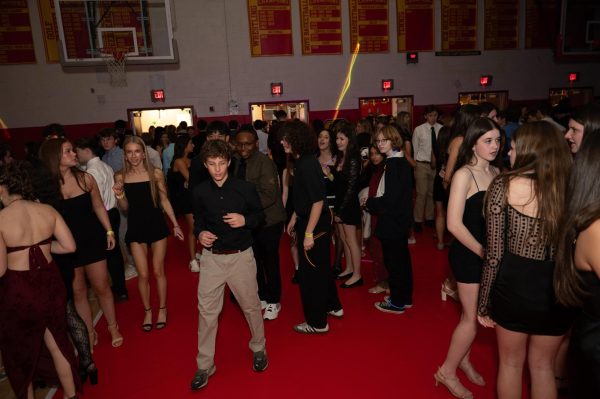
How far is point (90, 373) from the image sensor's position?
9.43 feet

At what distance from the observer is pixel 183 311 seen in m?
3.97

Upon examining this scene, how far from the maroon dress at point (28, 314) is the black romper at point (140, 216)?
94 centimetres

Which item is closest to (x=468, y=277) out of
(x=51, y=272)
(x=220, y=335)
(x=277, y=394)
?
(x=277, y=394)

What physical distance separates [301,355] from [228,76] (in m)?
8.56

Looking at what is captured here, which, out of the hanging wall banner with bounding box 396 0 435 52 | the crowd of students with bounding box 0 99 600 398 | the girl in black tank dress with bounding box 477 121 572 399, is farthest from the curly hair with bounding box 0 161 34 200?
the hanging wall banner with bounding box 396 0 435 52

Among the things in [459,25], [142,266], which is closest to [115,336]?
[142,266]

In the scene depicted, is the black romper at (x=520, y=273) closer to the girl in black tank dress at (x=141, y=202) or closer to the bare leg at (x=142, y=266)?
the girl in black tank dress at (x=141, y=202)

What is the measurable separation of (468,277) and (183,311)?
277 centimetres

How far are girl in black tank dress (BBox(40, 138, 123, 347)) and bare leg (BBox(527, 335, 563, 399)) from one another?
295cm

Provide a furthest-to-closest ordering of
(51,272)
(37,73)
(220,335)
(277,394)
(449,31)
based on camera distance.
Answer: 1. (449,31)
2. (37,73)
3. (220,335)
4. (277,394)
5. (51,272)

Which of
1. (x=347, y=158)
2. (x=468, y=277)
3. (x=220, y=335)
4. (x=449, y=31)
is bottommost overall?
(x=220, y=335)

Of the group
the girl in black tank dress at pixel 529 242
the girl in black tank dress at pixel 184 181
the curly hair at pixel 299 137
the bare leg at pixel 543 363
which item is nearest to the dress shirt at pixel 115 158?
the girl in black tank dress at pixel 184 181

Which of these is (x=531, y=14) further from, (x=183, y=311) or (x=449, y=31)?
(x=183, y=311)

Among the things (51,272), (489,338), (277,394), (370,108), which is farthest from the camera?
(370,108)
